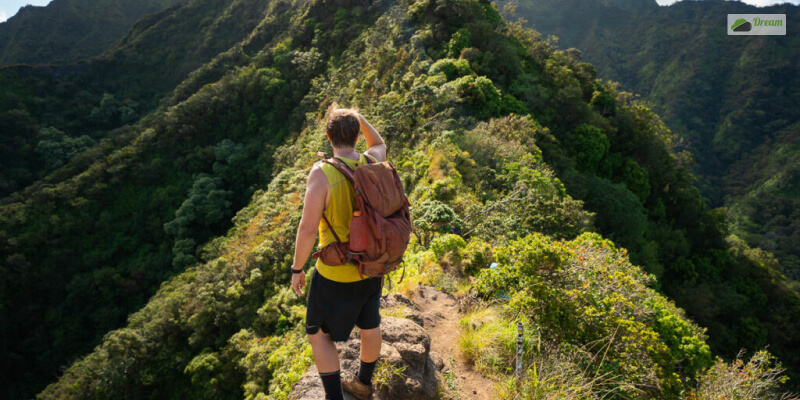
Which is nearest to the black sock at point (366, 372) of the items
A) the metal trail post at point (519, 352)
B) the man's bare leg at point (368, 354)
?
the man's bare leg at point (368, 354)

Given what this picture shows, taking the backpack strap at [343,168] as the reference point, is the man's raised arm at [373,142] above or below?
above

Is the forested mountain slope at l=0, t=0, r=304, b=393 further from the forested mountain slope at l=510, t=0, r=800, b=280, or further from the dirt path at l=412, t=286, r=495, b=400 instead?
the forested mountain slope at l=510, t=0, r=800, b=280

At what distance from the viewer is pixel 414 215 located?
745cm

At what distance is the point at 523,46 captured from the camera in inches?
931

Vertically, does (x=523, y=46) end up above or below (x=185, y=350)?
above

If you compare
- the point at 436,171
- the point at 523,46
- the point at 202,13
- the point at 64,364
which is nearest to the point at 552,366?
the point at 436,171

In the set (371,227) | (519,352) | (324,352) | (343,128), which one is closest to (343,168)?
(343,128)

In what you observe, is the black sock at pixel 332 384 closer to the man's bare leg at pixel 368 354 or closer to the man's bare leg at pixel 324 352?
the man's bare leg at pixel 324 352

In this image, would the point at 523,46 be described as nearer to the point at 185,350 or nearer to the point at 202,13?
the point at 185,350

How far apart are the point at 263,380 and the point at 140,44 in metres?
61.0

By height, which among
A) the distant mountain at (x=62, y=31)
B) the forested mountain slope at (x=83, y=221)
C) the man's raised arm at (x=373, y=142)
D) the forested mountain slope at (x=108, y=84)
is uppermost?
the distant mountain at (x=62, y=31)

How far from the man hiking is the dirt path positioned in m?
1.37

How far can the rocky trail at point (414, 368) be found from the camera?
9.86 feet

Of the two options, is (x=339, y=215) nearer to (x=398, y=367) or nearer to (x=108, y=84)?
(x=398, y=367)
